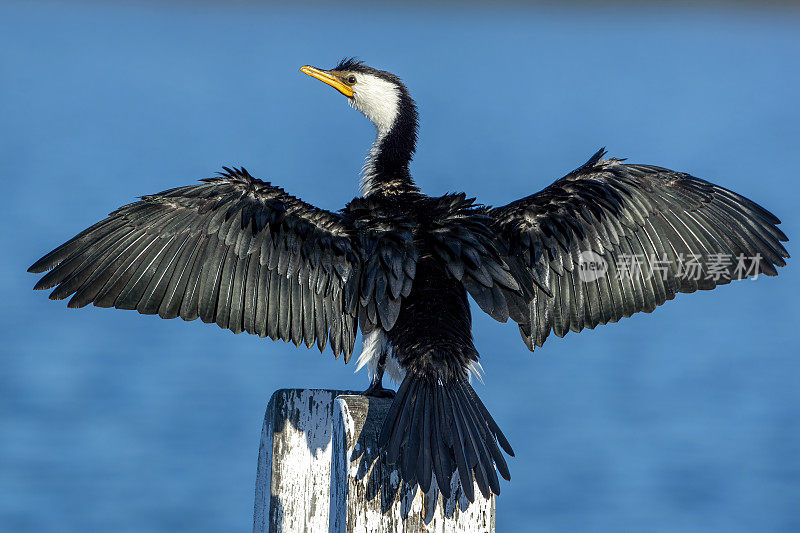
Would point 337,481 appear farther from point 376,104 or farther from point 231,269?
point 376,104

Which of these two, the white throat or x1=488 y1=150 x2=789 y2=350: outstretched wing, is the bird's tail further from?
the white throat

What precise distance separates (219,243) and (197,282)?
189mm

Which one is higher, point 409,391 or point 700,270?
point 700,270

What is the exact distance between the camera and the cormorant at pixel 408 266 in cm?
367

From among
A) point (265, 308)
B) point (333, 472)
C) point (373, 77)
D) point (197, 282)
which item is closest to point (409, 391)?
point (333, 472)

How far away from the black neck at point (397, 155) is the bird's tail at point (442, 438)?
149 cm

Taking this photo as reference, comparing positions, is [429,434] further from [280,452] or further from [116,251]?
[116,251]

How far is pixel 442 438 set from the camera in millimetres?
3158

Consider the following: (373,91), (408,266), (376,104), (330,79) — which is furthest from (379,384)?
(330,79)

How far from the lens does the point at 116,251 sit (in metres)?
3.97

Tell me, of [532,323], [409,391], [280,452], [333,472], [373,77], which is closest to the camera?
[333,472]

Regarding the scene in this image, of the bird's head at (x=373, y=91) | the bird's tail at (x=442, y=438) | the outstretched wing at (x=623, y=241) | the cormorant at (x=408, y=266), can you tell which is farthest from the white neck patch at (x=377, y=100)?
the bird's tail at (x=442, y=438)

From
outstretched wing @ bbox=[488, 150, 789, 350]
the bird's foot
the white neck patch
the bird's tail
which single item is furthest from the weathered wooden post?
the white neck patch

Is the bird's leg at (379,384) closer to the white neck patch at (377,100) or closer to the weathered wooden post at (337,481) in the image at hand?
the weathered wooden post at (337,481)
